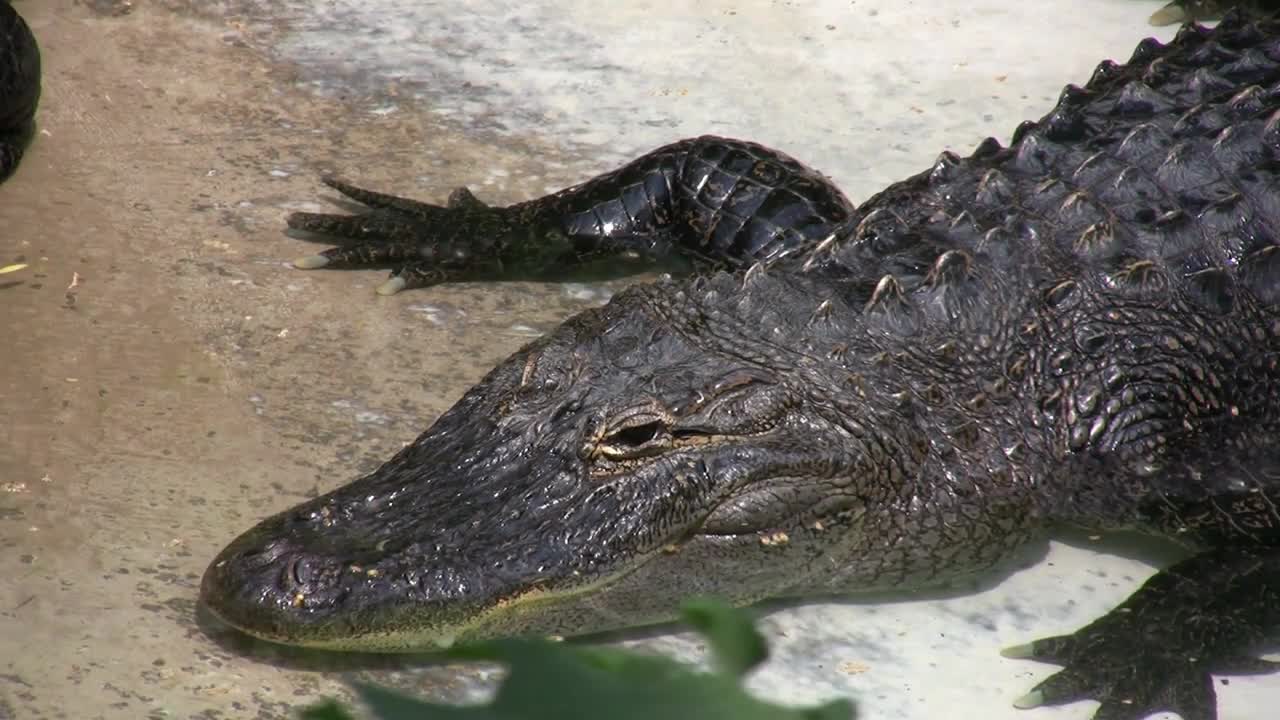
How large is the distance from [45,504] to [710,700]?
3111 millimetres

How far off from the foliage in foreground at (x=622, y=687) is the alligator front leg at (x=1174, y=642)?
8.61ft

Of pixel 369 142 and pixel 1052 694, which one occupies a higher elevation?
pixel 369 142

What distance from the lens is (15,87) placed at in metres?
5.21

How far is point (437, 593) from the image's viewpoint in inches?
119

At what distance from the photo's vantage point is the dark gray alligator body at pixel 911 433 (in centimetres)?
315

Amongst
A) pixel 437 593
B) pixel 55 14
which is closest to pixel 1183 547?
pixel 437 593

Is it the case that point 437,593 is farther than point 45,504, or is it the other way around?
point 45,504

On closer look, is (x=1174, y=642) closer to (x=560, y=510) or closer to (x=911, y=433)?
(x=911, y=433)

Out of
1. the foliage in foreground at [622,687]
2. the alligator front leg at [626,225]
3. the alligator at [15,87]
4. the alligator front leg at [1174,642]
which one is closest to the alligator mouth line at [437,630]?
the alligator front leg at [1174,642]

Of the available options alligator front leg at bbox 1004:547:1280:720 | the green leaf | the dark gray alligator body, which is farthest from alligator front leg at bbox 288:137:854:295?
the green leaf

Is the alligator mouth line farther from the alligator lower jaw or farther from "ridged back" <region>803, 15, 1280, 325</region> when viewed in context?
"ridged back" <region>803, 15, 1280, 325</region>

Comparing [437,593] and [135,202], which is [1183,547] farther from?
[135,202]

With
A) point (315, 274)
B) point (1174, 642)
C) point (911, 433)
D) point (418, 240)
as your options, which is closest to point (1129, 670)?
point (1174, 642)

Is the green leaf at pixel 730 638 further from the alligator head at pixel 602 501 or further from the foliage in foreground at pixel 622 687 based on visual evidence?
the alligator head at pixel 602 501
